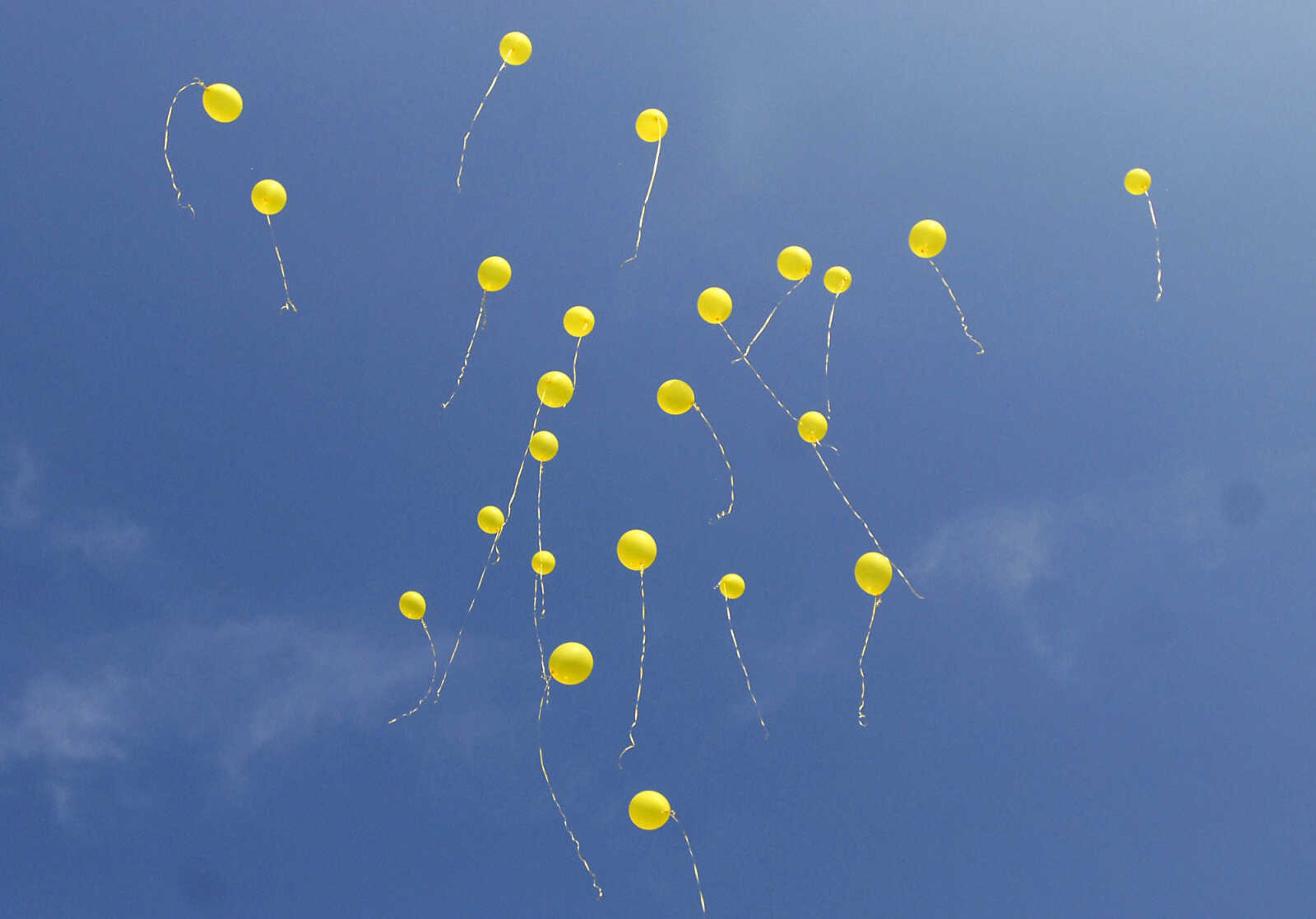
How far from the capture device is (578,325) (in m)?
6.57

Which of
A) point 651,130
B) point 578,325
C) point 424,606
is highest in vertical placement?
point 651,130

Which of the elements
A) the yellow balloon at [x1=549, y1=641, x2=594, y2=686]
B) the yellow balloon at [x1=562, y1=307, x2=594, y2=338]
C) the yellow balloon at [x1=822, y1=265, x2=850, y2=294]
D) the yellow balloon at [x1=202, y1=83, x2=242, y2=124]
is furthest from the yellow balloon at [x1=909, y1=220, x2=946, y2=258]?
the yellow balloon at [x1=202, y1=83, x2=242, y2=124]

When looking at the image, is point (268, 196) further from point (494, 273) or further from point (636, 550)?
point (636, 550)

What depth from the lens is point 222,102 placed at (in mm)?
6312

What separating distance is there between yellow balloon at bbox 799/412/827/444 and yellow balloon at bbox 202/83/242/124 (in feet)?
14.3

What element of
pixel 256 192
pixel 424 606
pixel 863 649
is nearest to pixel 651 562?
pixel 424 606

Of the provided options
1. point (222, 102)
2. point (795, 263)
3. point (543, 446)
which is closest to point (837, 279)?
point (795, 263)

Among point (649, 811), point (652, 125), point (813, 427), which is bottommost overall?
point (649, 811)

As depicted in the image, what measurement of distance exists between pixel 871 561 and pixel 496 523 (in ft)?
9.23

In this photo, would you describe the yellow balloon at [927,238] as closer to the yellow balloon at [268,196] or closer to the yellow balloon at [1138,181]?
the yellow balloon at [1138,181]

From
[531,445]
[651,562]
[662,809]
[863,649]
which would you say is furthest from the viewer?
[863,649]

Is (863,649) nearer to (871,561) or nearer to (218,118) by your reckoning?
(871,561)

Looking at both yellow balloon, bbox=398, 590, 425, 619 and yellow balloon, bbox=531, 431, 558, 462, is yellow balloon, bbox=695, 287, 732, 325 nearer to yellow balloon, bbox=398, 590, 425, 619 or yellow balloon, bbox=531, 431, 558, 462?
yellow balloon, bbox=531, 431, 558, 462

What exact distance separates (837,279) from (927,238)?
667mm
